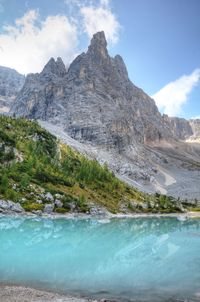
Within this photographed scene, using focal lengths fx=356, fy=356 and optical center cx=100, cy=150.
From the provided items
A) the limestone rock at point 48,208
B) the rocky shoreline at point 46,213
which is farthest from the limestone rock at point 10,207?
the limestone rock at point 48,208

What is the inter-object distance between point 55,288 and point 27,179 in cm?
9217

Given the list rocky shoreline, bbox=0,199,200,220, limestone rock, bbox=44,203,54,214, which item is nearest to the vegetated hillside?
limestone rock, bbox=44,203,54,214

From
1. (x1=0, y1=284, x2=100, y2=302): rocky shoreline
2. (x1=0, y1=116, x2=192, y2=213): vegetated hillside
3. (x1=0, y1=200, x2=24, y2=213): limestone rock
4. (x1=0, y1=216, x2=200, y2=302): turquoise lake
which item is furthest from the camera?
(x1=0, y1=116, x2=192, y2=213): vegetated hillside

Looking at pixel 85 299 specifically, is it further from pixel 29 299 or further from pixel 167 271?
pixel 167 271

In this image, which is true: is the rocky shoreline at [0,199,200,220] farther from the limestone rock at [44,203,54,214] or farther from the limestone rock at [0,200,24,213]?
the limestone rock at [44,203,54,214]

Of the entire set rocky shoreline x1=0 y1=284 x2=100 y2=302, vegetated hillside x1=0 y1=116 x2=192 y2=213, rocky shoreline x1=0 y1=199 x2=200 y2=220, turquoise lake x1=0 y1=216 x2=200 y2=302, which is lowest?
rocky shoreline x1=0 y1=284 x2=100 y2=302

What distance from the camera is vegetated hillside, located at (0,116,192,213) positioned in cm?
11312

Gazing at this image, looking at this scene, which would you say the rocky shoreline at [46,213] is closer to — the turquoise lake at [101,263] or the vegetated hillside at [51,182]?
the vegetated hillside at [51,182]

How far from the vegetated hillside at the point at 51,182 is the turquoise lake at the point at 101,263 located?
3376 cm

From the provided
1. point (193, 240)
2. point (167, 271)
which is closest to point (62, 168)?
point (193, 240)

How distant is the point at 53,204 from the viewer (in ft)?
368

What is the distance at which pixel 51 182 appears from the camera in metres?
134

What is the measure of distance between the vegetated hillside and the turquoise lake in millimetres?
33757

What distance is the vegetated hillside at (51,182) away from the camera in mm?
113125
